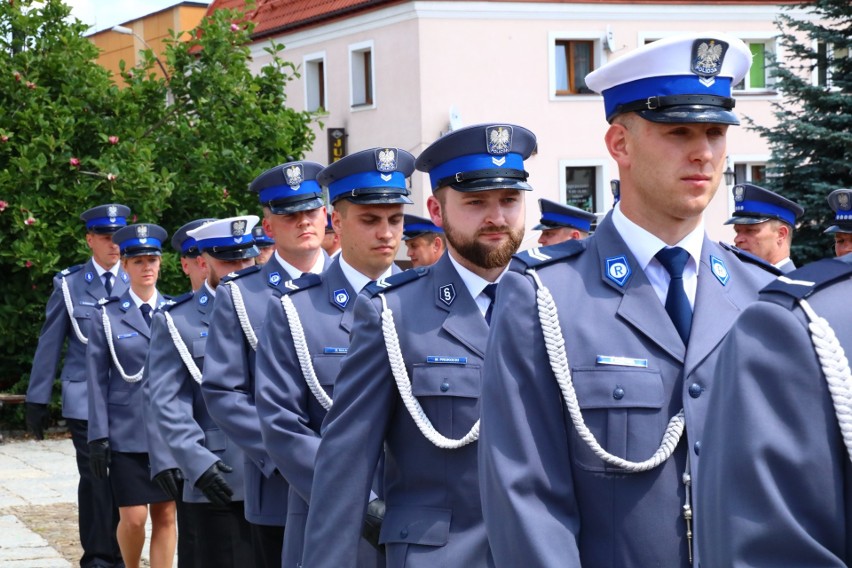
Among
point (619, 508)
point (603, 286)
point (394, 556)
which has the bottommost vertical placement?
point (394, 556)

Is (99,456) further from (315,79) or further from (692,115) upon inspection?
(315,79)

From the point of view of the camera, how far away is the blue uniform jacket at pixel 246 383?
569 cm

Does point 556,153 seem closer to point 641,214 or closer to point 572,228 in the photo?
point 572,228

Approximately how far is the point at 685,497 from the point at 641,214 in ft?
2.05

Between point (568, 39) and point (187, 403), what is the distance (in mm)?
26268

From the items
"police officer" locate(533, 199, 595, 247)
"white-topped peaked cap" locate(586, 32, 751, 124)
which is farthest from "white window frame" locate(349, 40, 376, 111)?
"white-topped peaked cap" locate(586, 32, 751, 124)

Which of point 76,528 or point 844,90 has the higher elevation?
point 844,90

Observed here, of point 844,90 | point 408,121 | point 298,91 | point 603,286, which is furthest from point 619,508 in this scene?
point 298,91

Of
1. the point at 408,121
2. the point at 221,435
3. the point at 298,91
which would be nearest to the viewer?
the point at 221,435

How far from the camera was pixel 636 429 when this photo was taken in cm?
291

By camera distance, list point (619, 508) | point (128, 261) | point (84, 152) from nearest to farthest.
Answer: point (619, 508), point (128, 261), point (84, 152)

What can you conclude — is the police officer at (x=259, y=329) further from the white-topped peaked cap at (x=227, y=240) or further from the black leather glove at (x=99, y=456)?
the black leather glove at (x=99, y=456)

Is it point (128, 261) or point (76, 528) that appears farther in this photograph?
point (76, 528)

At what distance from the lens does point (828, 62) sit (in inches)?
643
